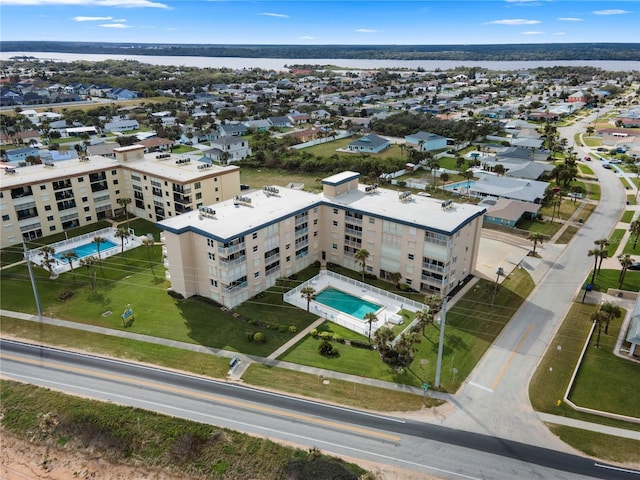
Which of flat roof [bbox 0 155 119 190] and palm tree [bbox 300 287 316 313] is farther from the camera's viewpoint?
flat roof [bbox 0 155 119 190]

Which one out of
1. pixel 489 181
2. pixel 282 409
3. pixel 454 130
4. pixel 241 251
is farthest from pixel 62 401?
pixel 454 130

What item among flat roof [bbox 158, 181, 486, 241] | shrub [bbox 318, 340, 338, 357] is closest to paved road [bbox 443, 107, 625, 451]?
shrub [bbox 318, 340, 338, 357]

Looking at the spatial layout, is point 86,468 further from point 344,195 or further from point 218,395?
point 344,195

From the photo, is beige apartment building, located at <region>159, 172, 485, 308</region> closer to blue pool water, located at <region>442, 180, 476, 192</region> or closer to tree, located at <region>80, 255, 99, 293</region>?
tree, located at <region>80, 255, 99, 293</region>

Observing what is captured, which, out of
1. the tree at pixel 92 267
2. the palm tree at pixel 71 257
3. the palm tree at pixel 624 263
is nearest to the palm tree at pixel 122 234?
the tree at pixel 92 267

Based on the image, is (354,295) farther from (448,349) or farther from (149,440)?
(149,440)

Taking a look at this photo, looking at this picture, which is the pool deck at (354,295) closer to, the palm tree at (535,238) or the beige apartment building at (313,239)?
the beige apartment building at (313,239)

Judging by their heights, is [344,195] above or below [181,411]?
above
